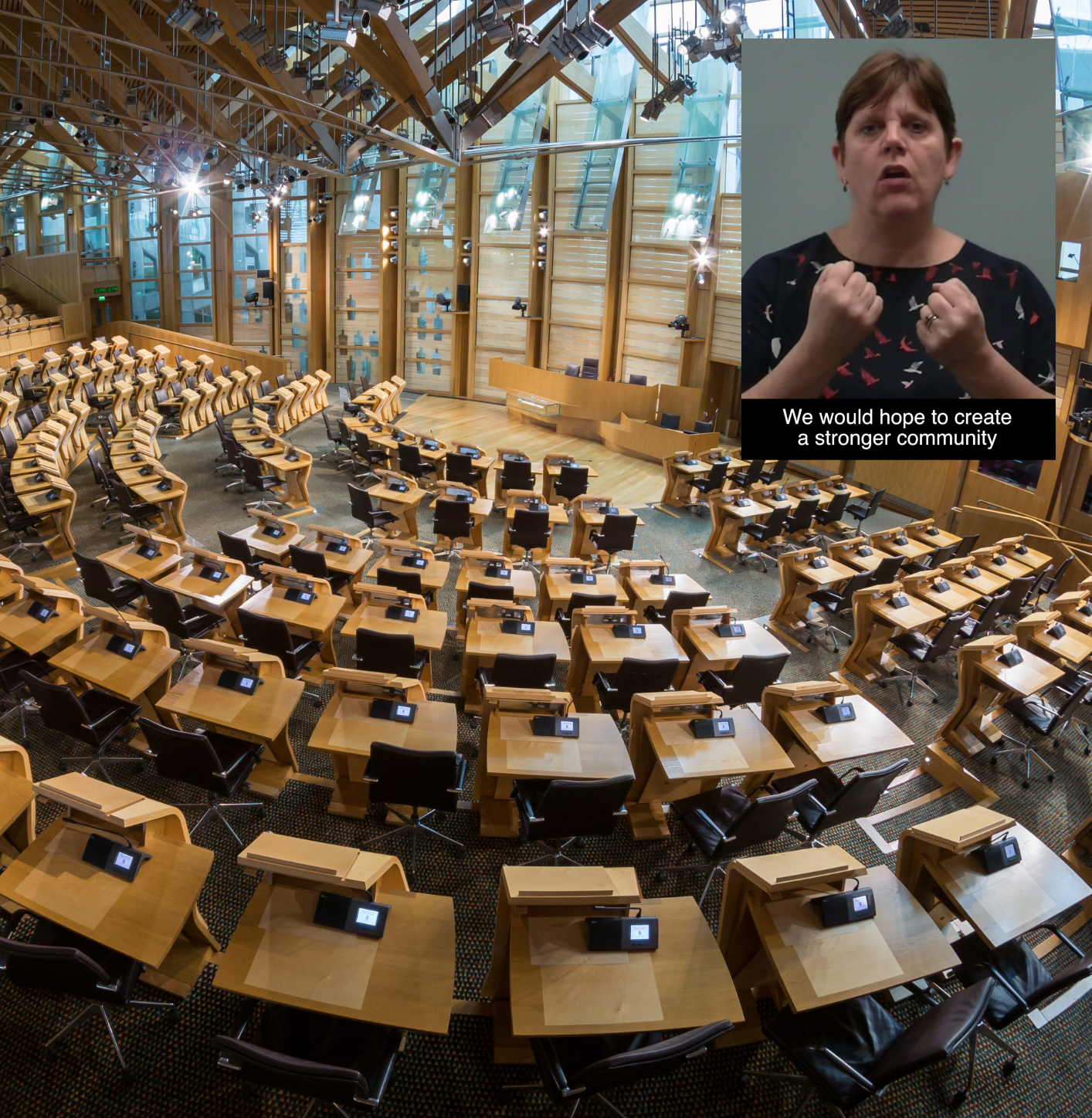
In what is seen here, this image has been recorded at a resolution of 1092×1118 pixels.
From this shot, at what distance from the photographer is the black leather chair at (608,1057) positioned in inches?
107

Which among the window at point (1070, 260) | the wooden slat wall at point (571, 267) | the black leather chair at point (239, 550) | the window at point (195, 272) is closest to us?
the black leather chair at point (239, 550)

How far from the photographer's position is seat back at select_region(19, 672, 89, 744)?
181 inches

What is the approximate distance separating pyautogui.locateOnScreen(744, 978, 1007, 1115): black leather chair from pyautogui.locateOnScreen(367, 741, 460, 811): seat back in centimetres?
191

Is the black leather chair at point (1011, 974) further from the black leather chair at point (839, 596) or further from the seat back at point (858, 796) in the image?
the black leather chair at point (839, 596)

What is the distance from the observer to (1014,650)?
6504 millimetres

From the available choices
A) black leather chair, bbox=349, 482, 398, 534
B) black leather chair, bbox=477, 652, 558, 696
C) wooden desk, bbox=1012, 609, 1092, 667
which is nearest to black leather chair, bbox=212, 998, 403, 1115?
black leather chair, bbox=477, 652, 558, 696

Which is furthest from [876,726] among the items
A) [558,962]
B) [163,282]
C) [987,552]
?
[163,282]

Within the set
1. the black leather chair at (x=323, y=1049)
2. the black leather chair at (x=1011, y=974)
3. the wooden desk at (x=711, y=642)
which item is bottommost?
the black leather chair at (x=1011, y=974)

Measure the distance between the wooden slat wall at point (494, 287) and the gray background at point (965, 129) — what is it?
1669cm

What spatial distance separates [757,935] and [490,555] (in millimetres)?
4404

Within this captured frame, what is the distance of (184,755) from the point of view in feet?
14.3

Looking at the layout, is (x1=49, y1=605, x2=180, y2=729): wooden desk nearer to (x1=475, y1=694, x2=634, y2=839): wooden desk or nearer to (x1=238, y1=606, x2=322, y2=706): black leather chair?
(x1=238, y1=606, x2=322, y2=706): black leather chair

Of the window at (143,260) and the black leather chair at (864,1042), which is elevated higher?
the window at (143,260)

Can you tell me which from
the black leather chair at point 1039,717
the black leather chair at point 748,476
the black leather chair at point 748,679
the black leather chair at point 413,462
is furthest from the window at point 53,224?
the black leather chair at point 1039,717
